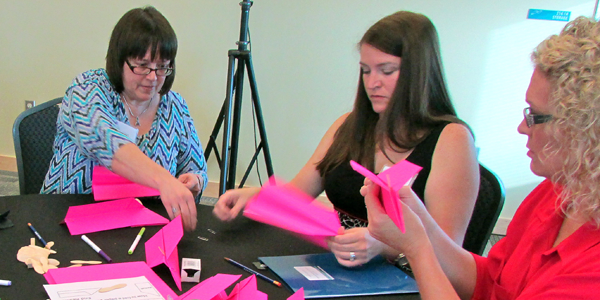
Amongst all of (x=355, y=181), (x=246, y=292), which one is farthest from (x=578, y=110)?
(x=355, y=181)

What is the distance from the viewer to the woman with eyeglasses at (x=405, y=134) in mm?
1257

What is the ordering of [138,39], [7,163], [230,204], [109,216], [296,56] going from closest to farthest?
[109,216] → [230,204] → [138,39] → [296,56] → [7,163]

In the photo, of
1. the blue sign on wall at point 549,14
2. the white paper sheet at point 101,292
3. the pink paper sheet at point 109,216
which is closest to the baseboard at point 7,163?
the pink paper sheet at point 109,216

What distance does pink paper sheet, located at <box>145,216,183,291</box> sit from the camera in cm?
90

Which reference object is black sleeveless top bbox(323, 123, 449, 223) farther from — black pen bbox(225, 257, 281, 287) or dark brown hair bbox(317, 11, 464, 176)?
black pen bbox(225, 257, 281, 287)

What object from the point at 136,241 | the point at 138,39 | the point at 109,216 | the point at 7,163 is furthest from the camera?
the point at 7,163

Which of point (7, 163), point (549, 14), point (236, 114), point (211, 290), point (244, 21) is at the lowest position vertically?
point (7, 163)

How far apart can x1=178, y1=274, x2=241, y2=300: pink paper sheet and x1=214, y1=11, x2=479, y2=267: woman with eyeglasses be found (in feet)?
1.39

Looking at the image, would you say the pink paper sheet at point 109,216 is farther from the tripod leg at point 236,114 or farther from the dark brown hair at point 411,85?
the tripod leg at point 236,114

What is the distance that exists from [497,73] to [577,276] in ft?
8.11

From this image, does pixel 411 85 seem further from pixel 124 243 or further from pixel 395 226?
pixel 124 243

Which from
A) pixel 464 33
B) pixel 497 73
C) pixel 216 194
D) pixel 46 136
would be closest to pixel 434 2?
pixel 464 33

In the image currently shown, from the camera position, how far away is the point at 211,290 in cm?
79

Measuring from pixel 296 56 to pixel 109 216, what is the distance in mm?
2170
